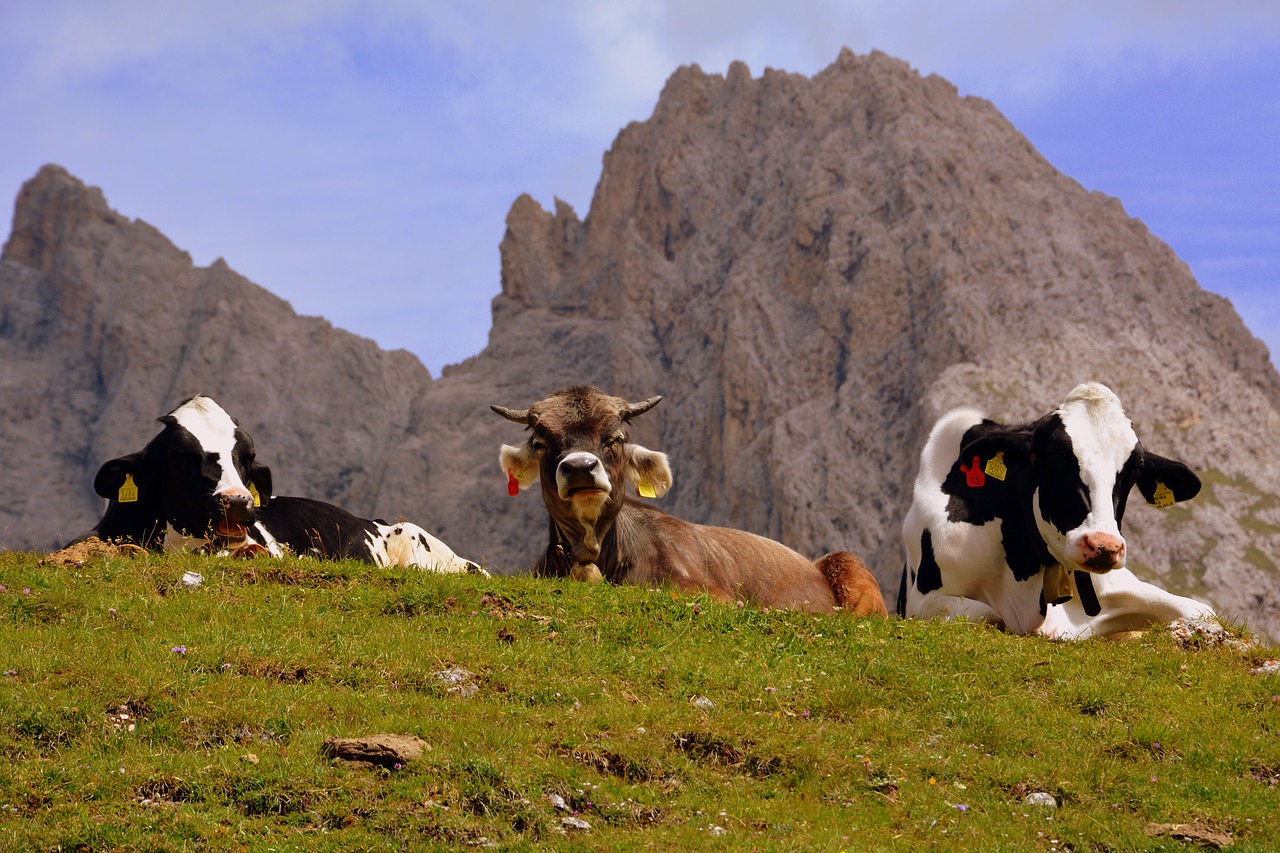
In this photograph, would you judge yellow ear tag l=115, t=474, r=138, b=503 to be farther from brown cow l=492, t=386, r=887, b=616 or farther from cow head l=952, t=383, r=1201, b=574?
cow head l=952, t=383, r=1201, b=574

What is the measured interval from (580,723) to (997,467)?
20.4ft

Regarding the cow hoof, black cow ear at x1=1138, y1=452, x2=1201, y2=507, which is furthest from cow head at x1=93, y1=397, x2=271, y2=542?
black cow ear at x1=1138, y1=452, x2=1201, y2=507

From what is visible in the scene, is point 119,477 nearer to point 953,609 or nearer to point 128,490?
point 128,490

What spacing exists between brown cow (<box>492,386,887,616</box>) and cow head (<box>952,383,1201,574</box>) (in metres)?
1.97

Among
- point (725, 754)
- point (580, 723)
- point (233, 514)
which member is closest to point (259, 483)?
point (233, 514)

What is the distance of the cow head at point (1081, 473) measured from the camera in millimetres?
11773

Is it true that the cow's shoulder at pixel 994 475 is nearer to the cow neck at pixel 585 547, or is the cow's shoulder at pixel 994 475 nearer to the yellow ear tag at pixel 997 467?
the yellow ear tag at pixel 997 467

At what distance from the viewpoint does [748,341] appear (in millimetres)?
127375

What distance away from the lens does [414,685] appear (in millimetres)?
9094

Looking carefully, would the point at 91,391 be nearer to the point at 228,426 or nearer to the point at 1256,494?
the point at 1256,494

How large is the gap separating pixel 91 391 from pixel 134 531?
143 m

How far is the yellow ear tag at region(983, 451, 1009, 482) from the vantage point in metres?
13.2

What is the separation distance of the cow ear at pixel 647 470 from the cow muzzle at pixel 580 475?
1230mm

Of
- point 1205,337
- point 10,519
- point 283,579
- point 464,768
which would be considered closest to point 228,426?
point 283,579
